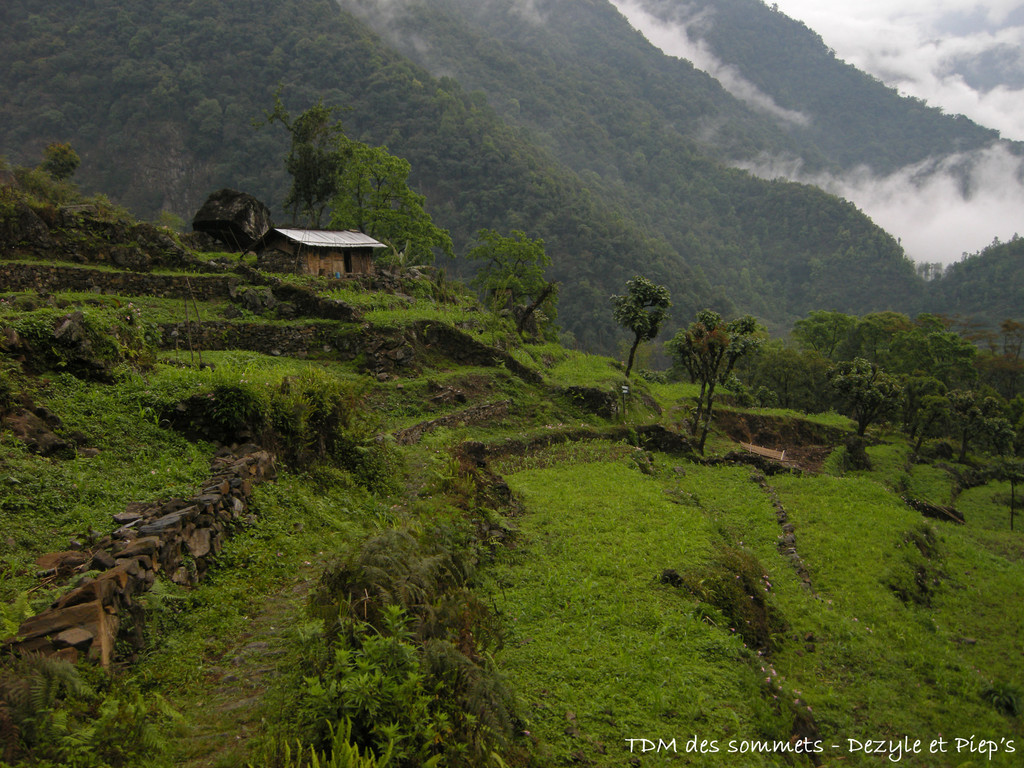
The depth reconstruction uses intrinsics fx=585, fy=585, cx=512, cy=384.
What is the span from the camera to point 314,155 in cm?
3541

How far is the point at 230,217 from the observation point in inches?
1126

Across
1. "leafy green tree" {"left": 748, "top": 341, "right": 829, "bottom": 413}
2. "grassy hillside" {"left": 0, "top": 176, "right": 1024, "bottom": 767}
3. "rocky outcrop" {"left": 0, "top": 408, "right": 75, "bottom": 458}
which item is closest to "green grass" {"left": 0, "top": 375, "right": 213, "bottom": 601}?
"grassy hillside" {"left": 0, "top": 176, "right": 1024, "bottom": 767}

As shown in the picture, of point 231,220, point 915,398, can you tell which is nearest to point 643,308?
point 915,398

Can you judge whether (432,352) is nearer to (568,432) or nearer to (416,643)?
(568,432)

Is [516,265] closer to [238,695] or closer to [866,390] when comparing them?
[866,390]

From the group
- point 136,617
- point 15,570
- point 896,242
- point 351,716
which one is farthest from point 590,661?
point 896,242

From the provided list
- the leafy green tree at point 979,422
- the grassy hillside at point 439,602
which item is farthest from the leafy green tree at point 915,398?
the grassy hillside at point 439,602

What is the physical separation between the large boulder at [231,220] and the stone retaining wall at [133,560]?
78.1 ft

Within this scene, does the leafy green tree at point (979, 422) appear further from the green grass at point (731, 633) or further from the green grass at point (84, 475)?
the green grass at point (84, 475)

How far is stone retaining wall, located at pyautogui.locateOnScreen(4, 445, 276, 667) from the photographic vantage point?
4684mm

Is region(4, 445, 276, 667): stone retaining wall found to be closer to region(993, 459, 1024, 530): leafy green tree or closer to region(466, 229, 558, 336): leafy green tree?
region(993, 459, 1024, 530): leafy green tree

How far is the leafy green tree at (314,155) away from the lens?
113ft

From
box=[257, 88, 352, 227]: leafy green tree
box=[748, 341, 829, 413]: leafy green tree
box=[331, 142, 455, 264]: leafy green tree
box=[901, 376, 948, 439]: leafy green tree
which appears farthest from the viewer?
box=[748, 341, 829, 413]: leafy green tree

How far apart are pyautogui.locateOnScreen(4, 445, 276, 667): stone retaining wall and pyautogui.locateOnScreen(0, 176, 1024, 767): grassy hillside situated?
111 millimetres
